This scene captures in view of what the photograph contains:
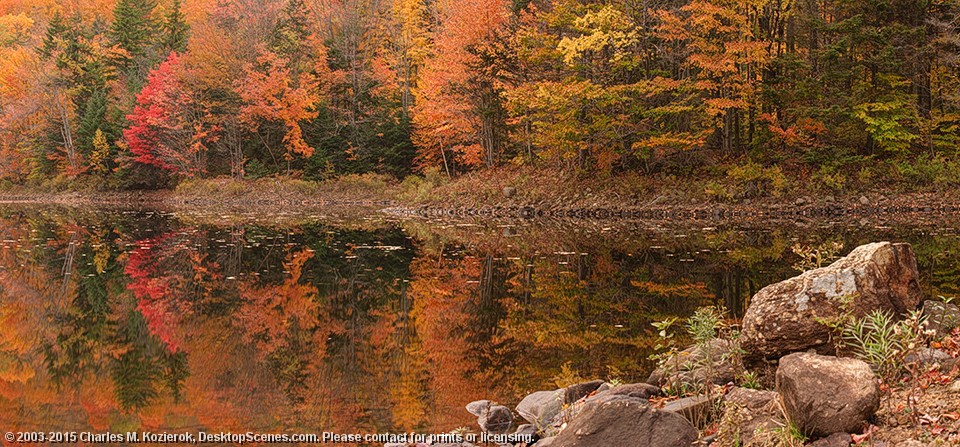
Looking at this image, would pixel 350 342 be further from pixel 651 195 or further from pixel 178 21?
pixel 178 21

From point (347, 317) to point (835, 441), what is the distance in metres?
6.89

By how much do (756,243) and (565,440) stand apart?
13.7m

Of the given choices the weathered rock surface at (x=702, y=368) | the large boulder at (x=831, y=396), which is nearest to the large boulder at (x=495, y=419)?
the weathered rock surface at (x=702, y=368)

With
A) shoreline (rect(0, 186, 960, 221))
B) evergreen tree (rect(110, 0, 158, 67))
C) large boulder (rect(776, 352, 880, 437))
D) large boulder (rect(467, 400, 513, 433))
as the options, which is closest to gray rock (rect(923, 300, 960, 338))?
large boulder (rect(776, 352, 880, 437))

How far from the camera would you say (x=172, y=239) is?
20953 millimetres

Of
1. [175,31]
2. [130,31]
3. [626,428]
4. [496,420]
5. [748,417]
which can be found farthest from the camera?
[130,31]

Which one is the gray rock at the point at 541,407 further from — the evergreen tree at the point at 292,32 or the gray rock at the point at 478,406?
the evergreen tree at the point at 292,32

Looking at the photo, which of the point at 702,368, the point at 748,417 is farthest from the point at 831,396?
the point at 702,368

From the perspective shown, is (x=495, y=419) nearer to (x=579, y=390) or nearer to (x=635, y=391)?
(x=579, y=390)

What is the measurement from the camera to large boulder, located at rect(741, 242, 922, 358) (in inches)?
229

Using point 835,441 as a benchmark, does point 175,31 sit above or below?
above

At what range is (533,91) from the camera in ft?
90.0

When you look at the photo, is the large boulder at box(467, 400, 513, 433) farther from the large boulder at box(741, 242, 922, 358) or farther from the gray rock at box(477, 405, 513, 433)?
the large boulder at box(741, 242, 922, 358)

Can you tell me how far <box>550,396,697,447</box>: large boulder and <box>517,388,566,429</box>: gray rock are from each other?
1.21 m
